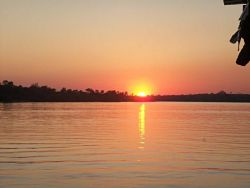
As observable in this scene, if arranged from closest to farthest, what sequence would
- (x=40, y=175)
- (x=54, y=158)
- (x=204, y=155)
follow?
(x=40, y=175)
(x=54, y=158)
(x=204, y=155)

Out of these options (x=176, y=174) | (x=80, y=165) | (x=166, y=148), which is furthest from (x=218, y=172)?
(x=166, y=148)

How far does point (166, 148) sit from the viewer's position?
111 feet

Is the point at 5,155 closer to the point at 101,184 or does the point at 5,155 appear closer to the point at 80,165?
the point at 80,165

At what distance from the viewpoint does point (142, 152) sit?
3122 cm

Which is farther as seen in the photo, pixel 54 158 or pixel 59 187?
pixel 54 158

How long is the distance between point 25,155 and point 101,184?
10192mm

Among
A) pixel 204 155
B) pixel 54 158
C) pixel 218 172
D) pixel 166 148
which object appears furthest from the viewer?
pixel 166 148

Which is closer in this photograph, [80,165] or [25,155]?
[80,165]

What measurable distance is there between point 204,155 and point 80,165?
9.51 meters

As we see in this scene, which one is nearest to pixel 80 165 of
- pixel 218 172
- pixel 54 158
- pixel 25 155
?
pixel 54 158

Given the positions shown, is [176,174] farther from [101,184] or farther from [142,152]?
[142,152]

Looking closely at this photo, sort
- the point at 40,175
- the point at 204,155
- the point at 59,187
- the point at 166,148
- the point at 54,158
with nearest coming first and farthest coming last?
the point at 59,187 → the point at 40,175 → the point at 54,158 → the point at 204,155 → the point at 166,148

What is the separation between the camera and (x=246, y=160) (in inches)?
1078

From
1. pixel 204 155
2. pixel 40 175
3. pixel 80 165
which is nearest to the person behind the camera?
pixel 40 175
